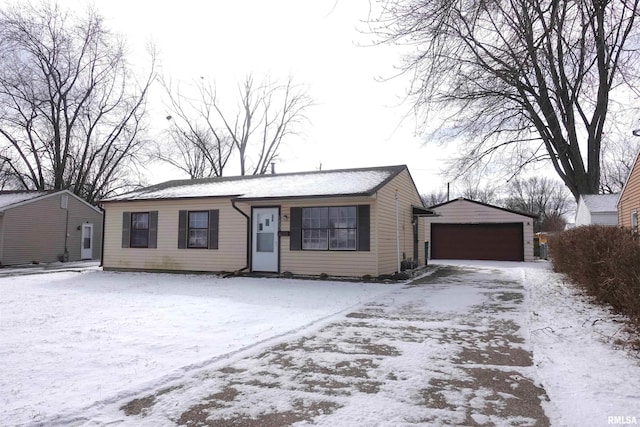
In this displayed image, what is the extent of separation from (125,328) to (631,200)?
52.6ft

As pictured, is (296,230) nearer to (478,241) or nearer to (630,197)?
(630,197)

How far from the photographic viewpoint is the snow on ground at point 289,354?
3.02 metres

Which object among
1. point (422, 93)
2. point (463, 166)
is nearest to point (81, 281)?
point (422, 93)

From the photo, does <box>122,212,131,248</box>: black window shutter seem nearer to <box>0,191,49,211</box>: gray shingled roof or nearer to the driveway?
<box>0,191,49,211</box>: gray shingled roof

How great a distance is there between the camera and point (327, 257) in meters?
11.5

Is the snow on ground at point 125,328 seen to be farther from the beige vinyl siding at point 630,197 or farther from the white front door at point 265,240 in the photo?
the beige vinyl siding at point 630,197

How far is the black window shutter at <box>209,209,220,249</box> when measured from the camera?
509 inches

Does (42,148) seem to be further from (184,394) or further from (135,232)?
(184,394)

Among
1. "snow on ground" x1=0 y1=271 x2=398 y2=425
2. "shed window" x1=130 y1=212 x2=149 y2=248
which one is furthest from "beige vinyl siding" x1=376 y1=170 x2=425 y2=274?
"shed window" x1=130 y1=212 x2=149 y2=248

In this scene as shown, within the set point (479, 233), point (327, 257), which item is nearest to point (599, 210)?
point (479, 233)

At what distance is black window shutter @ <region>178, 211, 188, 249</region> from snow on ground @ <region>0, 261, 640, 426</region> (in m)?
4.86

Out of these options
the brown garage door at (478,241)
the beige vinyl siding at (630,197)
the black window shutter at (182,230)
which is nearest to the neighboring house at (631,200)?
the beige vinyl siding at (630,197)

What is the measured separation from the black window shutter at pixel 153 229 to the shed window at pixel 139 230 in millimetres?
196

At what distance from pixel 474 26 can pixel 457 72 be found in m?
1.09
